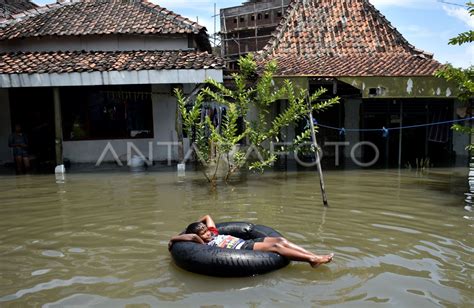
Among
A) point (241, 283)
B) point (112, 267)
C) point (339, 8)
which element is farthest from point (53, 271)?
point (339, 8)

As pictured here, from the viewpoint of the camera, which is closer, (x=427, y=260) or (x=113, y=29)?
(x=427, y=260)

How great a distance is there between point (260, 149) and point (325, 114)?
17.3 ft

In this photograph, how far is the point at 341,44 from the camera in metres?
16.3

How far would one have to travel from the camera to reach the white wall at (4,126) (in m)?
15.0

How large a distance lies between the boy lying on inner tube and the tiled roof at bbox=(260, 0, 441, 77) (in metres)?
8.00

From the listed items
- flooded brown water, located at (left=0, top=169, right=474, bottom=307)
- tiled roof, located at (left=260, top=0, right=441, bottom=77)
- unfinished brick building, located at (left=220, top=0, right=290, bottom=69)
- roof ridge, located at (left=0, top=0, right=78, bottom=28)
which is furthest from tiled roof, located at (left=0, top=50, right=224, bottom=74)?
unfinished brick building, located at (left=220, top=0, right=290, bottom=69)

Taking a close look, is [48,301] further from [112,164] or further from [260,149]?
[112,164]

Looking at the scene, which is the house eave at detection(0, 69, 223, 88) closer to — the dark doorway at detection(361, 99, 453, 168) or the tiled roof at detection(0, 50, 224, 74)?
the tiled roof at detection(0, 50, 224, 74)

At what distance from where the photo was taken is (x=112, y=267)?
228 inches

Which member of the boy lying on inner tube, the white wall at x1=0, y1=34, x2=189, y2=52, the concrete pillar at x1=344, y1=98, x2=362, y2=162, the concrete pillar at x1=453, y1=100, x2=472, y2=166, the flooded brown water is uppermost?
the white wall at x1=0, y1=34, x2=189, y2=52

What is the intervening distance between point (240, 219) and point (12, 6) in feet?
53.5

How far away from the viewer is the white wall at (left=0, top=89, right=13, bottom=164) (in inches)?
590

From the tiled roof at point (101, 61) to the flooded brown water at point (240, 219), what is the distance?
3281mm

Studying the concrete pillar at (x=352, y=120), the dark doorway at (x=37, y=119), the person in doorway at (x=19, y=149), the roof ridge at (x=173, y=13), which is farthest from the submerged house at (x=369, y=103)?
the person in doorway at (x=19, y=149)
